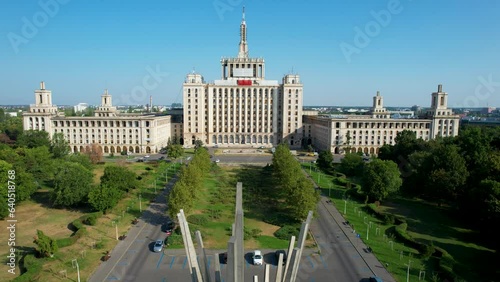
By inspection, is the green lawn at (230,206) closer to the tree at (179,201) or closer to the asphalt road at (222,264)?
the tree at (179,201)

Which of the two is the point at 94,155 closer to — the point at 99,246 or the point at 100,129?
the point at 100,129

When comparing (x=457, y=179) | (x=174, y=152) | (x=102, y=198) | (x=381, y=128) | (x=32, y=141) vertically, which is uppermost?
(x=381, y=128)

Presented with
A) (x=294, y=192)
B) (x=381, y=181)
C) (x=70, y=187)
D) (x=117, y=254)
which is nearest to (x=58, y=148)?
(x=70, y=187)

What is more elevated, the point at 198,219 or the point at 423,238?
the point at 198,219

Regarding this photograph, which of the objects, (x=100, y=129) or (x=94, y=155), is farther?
(x=100, y=129)

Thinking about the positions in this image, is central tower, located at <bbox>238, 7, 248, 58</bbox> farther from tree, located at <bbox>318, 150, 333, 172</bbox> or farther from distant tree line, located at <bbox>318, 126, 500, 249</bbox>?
distant tree line, located at <bbox>318, 126, 500, 249</bbox>

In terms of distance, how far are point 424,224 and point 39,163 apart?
213 feet

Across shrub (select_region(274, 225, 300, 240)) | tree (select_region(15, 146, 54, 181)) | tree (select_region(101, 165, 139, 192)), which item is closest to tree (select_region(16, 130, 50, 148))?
tree (select_region(15, 146, 54, 181))

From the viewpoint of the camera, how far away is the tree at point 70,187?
49469mm

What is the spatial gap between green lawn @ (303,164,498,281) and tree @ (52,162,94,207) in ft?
128

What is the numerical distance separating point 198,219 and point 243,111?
259 feet

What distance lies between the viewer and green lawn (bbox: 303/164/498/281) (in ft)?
113

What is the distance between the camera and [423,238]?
4250 centimetres

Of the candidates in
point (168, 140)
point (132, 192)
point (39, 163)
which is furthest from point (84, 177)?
point (168, 140)
